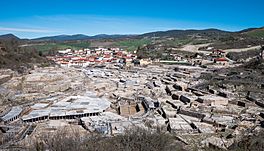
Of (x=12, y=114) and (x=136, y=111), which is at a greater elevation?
(x=12, y=114)

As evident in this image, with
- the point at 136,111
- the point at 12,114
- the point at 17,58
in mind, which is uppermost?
the point at 17,58

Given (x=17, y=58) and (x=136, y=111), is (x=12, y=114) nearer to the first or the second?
(x=136, y=111)

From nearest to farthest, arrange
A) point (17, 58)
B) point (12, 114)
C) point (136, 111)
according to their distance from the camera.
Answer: point (12, 114), point (136, 111), point (17, 58)

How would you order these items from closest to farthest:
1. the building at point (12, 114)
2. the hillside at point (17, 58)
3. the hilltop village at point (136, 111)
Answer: the hilltop village at point (136, 111) < the building at point (12, 114) < the hillside at point (17, 58)

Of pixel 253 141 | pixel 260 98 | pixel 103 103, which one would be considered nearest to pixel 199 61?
pixel 260 98

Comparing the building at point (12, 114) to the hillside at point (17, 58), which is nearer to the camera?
the building at point (12, 114)

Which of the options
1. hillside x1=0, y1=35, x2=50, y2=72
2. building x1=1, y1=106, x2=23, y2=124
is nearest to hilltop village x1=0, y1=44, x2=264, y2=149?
building x1=1, y1=106, x2=23, y2=124

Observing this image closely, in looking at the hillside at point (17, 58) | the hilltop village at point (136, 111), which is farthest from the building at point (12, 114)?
the hillside at point (17, 58)

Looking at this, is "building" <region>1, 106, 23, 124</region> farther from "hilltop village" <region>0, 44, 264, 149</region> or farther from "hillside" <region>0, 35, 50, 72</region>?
"hillside" <region>0, 35, 50, 72</region>

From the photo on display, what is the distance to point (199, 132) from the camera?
11.8 meters

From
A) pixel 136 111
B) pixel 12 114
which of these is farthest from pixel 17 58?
pixel 136 111

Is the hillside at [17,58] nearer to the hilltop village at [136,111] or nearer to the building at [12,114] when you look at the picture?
the hilltop village at [136,111]

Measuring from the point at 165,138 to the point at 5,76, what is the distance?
86.9ft

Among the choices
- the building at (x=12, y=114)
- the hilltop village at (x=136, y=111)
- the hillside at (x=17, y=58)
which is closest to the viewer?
the hilltop village at (x=136, y=111)
